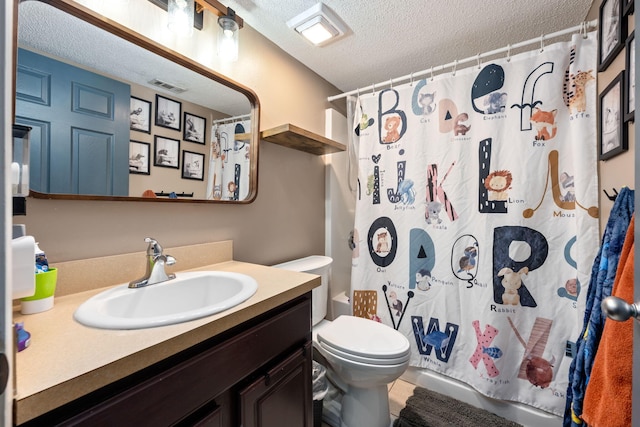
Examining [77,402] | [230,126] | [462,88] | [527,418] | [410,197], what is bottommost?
[527,418]

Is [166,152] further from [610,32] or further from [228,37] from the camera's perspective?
[610,32]

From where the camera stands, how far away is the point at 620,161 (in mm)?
1062

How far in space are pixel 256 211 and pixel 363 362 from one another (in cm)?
95

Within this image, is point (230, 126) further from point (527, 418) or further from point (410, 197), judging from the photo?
point (527, 418)

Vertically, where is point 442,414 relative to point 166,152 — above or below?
below

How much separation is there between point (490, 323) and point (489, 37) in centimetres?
163

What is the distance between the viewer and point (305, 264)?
5.59 ft

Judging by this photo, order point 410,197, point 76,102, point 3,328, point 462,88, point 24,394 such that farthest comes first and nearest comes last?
point 410,197, point 462,88, point 76,102, point 24,394, point 3,328

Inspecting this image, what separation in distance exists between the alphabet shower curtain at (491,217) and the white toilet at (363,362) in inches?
17.4

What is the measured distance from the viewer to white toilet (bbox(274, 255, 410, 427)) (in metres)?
1.27

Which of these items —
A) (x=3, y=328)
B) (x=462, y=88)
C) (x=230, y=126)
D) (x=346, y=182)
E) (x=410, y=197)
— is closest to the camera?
(x=3, y=328)

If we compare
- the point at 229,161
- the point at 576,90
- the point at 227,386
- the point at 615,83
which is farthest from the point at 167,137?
the point at 576,90

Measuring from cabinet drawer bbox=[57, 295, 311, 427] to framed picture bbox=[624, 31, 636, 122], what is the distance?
1330 millimetres

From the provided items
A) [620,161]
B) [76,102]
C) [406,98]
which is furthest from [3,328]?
[406,98]
